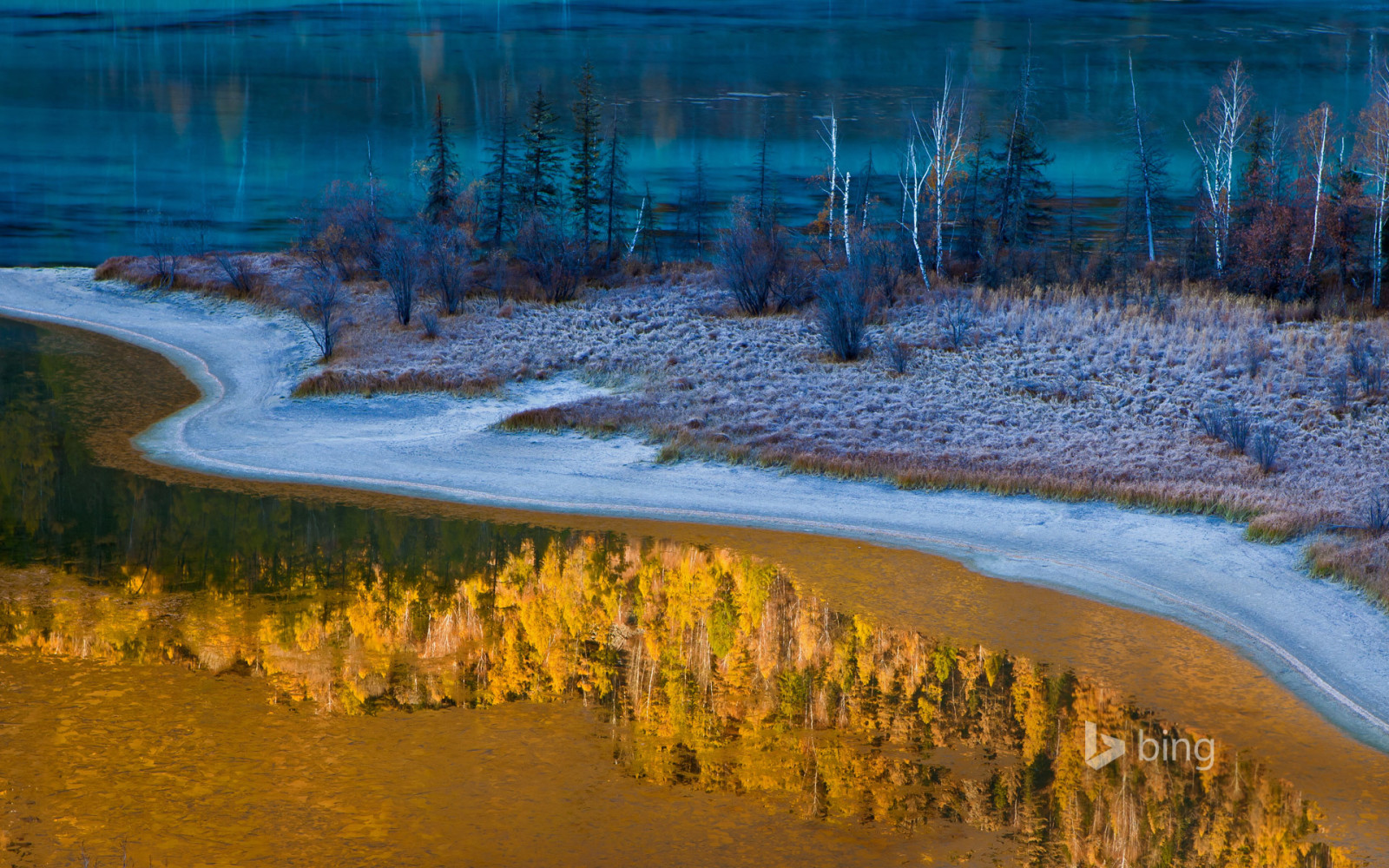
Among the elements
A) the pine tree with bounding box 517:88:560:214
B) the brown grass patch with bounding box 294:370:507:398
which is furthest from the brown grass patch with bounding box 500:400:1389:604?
the pine tree with bounding box 517:88:560:214

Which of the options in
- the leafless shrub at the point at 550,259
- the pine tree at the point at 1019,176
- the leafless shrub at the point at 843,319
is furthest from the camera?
the pine tree at the point at 1019,176

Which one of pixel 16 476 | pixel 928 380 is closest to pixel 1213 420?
pixel 928 380

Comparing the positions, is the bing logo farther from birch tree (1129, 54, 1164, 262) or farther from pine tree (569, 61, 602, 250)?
pine tree (569, 61, 602, 250)

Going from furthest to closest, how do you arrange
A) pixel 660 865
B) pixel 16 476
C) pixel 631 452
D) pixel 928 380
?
pixel 928 380, pixel 631 452, pixel 16 476, pixel 660 865

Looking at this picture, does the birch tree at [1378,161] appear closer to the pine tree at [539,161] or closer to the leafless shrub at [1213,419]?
the leafless shrub at [1213,419]

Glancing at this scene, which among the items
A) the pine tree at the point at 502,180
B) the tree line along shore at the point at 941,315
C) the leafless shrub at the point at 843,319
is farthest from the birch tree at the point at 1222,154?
the pine tree at the point at 502,180

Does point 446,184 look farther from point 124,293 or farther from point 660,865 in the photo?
point 660,865
